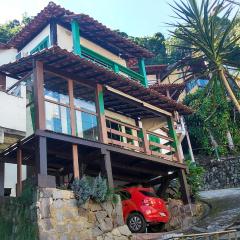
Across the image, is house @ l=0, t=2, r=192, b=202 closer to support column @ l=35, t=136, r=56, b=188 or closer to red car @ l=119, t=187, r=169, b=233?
support column @ l=35, t=136, r=56, b=188

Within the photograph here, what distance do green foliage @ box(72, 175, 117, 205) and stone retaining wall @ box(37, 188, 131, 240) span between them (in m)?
0.16

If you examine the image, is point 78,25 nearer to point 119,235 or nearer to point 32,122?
point 32,122

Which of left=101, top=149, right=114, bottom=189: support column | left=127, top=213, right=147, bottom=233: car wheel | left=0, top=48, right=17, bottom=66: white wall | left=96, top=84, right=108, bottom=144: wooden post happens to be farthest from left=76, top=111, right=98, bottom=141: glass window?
left=0, top=48, right=17, bottom=66: white wall

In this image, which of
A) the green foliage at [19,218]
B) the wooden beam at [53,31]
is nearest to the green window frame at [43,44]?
the wooden beam at [53,31]

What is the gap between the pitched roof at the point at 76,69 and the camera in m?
12.4

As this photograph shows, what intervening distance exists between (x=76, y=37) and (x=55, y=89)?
3.69 m

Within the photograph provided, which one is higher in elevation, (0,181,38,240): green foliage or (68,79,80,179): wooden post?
(68,79,80,179): wooden post

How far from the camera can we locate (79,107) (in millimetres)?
13359

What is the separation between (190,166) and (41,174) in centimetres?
879

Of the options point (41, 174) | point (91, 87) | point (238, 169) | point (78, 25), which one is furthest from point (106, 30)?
point (238, 169)

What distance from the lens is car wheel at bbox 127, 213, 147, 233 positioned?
1250 cm

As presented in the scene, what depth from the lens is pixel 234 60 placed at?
11.1m

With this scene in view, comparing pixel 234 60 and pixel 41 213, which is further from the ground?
pixel 234 60

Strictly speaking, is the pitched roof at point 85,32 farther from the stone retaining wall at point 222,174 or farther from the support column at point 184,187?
the stone retaining wall at point 222,174
